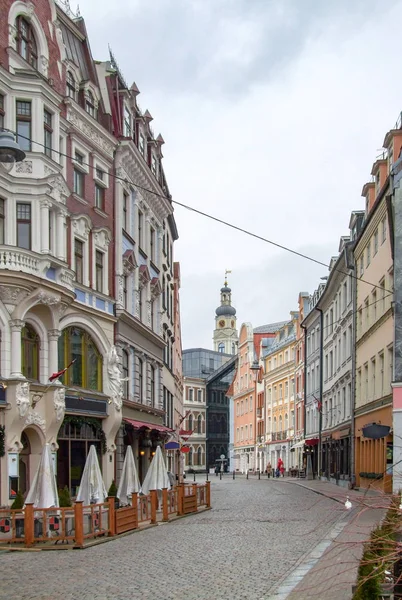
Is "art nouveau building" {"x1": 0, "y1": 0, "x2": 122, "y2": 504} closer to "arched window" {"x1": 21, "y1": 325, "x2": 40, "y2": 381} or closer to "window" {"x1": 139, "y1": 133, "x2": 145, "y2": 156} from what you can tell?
"arched window" {"x1": 21, "y1": 325, "x2": 40, "y2": 381}

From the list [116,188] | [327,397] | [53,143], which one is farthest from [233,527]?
[327,397]

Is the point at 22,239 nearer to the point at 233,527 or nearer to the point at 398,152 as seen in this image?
the point at 233,527

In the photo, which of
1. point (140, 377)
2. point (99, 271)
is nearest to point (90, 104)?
point (99, 271)

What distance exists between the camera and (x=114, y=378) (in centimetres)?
3172

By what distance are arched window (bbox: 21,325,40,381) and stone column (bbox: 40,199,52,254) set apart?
96.5 inches

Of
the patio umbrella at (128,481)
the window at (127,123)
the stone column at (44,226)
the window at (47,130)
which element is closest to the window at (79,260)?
the stone column at (44,226)

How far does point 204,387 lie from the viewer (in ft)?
388

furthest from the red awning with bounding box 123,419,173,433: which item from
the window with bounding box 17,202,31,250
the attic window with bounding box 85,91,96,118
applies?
the attic window with bounding box 85,91,96,118

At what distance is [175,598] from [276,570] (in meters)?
2.84

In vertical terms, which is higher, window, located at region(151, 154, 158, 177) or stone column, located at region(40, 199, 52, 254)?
window, located at region(151, 154, 158, 177)

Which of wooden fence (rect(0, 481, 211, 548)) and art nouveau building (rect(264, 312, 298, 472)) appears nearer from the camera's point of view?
wooden fence (rect(0, 481, 211, 548))

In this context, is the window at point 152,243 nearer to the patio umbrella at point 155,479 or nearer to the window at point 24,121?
the window at point 24,121

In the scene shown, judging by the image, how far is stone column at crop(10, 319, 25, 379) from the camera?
24562mm

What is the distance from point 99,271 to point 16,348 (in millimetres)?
7982
